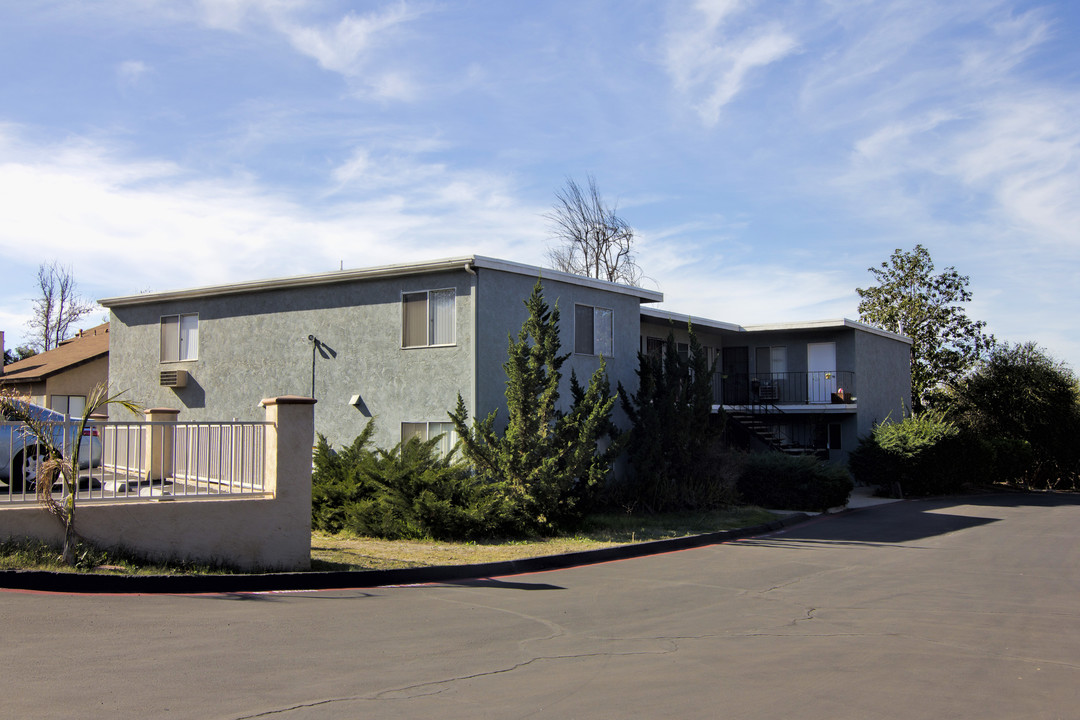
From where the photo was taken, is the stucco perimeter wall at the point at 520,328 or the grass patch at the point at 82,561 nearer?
the grass patch at the point at 82,561

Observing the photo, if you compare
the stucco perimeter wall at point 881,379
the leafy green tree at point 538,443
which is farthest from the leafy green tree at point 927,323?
the leafy green tree at point 538,443

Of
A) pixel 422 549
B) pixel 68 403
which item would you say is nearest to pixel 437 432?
pixel 422 549

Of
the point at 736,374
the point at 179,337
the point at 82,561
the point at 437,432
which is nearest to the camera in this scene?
the point at 82,561

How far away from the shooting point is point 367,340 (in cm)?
1786

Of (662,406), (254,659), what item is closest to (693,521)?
(662,406)

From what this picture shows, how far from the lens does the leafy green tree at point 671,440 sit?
17797 mm

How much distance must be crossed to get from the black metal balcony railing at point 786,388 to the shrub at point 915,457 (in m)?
2.27

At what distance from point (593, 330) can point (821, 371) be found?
13.4 meters

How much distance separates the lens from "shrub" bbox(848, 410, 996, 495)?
25141 mm

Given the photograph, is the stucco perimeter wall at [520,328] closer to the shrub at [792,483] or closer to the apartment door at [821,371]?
the shrub at [792,483]

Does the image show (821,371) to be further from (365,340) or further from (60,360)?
(60,360)

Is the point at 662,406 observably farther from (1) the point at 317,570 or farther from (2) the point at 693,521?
(1) the point at 317,570

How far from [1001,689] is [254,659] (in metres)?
5.59

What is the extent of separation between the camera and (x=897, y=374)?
107 feet
